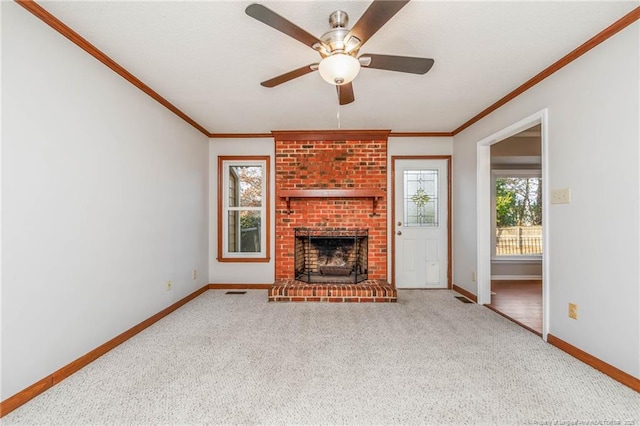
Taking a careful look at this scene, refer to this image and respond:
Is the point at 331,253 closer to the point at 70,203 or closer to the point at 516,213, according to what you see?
the point at 70,203

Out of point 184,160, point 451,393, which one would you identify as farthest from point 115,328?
point 451,393

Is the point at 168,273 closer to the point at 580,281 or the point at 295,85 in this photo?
the point at 295,85

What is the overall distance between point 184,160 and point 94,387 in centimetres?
261

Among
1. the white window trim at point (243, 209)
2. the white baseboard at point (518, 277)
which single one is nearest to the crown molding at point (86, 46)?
the white window trim at point (243, 209)

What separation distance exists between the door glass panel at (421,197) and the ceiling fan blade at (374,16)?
10.3 ft

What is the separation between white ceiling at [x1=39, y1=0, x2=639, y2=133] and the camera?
181 cm

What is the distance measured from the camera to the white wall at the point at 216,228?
15.0ft

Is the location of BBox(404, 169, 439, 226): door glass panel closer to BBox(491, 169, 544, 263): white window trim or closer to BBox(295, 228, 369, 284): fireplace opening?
BBox(295, 228, 369, 284): fireplace opening

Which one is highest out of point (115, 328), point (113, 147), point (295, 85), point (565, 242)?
point (295, 85)

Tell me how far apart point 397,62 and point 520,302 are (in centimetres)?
347

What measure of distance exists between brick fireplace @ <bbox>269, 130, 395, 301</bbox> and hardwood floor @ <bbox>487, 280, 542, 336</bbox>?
1526 millimetres

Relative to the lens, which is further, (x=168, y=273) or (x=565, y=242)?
(x=168, y=273)

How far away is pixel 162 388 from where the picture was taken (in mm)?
1886

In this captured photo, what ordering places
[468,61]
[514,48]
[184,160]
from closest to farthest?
[514,48], [468,61], [184,160]
